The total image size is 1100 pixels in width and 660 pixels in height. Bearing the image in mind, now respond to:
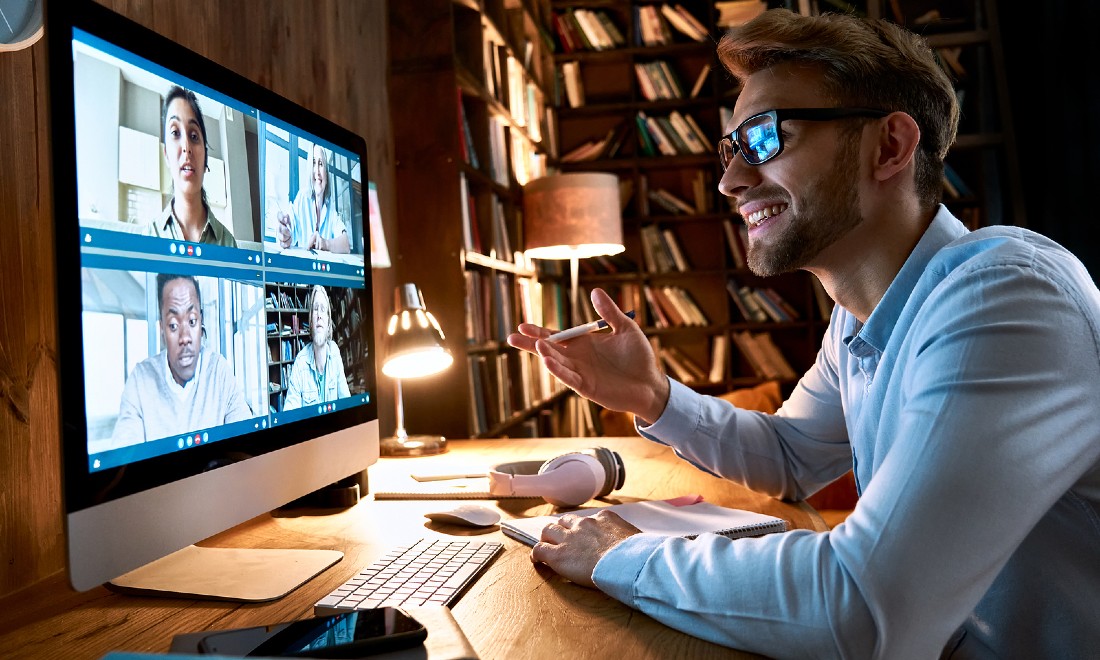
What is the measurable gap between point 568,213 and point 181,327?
256 cm

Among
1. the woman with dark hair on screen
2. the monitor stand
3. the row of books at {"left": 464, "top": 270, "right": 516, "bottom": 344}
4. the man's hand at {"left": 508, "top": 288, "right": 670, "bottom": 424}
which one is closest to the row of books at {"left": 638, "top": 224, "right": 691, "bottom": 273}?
the row of books at {"left": 464, "top": 270, "right": 516, "bottom": 344}

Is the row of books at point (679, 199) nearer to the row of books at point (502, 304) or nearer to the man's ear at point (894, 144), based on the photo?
the row of books at point (502, 304)

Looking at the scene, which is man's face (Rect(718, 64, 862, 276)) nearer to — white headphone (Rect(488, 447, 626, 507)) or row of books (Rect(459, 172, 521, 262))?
white headphone (Rect(488, 447, 626, 507))

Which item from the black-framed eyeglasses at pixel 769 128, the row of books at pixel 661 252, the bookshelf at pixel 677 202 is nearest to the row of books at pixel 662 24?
the bookshelf at pixel 677 202

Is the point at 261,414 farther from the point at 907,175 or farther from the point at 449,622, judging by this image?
the point at 907,175

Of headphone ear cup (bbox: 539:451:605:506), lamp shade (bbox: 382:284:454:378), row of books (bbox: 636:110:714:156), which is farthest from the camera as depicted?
row of books (bbox: 636:110:714:156)

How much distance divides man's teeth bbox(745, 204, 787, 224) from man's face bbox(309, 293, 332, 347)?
653 mm

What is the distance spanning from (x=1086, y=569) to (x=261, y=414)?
898mm

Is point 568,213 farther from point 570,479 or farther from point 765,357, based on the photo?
point 570,479

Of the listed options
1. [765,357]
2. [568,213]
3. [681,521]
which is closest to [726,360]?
[765,357]

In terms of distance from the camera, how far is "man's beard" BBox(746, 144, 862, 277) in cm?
113

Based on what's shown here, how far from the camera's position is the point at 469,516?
1089 mm

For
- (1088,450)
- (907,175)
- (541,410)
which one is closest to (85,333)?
(1088,450)

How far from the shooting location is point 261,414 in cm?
91
